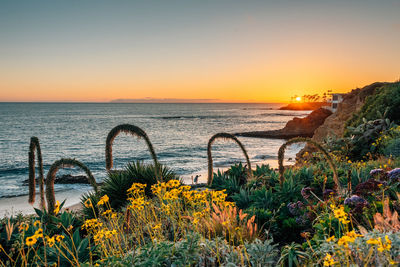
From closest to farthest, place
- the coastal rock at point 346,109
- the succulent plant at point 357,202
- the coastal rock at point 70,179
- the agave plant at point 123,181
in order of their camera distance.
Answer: the succulent plant at point 357,202 → the agave plant at point 123,181 → the coastal rock at point 70,179 → the coastal rock at point 346,109

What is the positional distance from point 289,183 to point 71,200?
17859 millimetres

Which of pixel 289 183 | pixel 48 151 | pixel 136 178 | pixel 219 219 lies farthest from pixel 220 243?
pixel 48 151

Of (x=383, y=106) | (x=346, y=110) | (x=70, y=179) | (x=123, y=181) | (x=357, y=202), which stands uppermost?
(x=383, y=106)

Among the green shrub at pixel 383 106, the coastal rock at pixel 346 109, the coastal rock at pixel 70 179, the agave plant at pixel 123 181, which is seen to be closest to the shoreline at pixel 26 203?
the coastal rock at pixel 70 179

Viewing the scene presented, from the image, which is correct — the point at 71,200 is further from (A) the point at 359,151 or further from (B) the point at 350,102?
(B) the point at 350,102

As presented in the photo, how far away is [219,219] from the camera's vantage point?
4500 mm

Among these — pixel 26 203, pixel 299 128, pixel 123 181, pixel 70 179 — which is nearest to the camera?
pixel 123 181

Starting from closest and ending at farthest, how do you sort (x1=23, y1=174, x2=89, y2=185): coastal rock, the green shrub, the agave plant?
the agave plant < the green shrub < (x1=23, y1=174, x2=89, y2=185): coastal rock

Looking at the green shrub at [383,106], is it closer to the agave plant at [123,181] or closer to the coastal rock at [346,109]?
the coastal rock at [346,109]

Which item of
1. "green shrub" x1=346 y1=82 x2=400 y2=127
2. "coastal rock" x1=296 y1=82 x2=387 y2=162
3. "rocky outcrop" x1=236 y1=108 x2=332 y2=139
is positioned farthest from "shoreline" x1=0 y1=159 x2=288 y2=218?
"rocky outcrop" x1=236 y1=108 x2=332 y2=139

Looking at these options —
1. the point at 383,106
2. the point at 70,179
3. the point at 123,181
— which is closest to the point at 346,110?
the point at 383,106

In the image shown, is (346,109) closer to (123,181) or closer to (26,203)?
(123,181)

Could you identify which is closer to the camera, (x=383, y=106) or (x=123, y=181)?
(x=123, y=181)

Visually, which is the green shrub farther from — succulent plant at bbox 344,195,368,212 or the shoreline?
succulent plant at bbox 344,195,368,212
